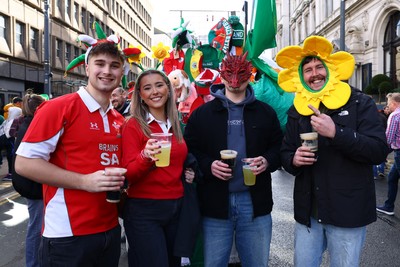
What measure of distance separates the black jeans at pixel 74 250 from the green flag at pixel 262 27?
2.68 metres

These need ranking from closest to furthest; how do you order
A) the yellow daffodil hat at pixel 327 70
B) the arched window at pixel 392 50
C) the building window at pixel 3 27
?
the yellow daffodil hat at pixel 327 70
the building window at pixel 3 27
the arched window at pixel 392 50

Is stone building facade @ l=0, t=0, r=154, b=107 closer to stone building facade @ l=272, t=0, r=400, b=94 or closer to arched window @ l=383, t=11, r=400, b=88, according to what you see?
stone building facade @ l=272, t=0, r=400, b=94

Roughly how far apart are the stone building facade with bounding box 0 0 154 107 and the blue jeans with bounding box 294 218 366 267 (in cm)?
1168

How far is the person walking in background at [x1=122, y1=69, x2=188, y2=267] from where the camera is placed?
2385 millimetres

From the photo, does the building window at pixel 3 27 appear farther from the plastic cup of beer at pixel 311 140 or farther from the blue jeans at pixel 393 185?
the plastic cup of beer at pixel 311 140

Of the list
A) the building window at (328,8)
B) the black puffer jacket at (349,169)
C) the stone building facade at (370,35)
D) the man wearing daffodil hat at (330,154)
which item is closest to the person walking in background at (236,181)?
the man wearing daffodil hat at (330,154)

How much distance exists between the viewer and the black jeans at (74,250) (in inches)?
81.3

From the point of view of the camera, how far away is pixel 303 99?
2594mm

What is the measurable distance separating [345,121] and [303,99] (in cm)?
33

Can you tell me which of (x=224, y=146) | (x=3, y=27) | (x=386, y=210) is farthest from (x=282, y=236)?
(x=3, y=27)

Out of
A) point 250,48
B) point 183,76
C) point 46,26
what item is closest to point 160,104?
point 183,76

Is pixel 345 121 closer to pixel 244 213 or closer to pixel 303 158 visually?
pixel 303 158

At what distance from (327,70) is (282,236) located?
313 cm

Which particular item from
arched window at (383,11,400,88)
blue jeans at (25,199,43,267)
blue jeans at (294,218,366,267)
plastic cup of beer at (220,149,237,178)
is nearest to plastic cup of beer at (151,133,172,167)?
plastic cup of beer at (220,149,237,178)
